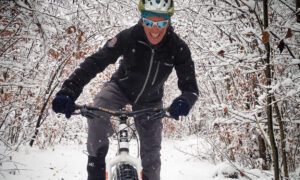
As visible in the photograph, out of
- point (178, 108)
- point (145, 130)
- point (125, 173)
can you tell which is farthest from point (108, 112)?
point (145, 130)

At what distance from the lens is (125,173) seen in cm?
143

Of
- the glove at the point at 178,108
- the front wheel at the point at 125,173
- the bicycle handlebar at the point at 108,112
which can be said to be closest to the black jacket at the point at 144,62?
the glove at the point at 178,108

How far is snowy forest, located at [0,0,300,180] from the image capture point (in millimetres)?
2498

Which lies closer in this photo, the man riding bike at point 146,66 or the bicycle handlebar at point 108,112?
the bicycle handlebar at point 108,112

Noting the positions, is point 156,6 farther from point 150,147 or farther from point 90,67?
point 150,147

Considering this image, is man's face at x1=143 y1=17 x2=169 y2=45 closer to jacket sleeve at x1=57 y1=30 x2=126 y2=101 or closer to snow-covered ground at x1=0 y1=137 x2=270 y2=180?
jacket sleeve at x1=57 y1=30 x2=126 y2=101

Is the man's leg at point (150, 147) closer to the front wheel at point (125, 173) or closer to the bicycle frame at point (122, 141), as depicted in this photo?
the bicycle frame at point (122, 141)

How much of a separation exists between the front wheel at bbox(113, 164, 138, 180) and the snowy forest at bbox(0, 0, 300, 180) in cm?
169

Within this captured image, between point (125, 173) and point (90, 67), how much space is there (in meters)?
1.14

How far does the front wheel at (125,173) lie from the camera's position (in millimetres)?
1418

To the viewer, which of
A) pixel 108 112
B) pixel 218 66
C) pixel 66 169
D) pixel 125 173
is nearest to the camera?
pixel 125 173

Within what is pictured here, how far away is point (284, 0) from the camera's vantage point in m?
2.52

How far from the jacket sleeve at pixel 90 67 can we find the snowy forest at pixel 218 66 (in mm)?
781

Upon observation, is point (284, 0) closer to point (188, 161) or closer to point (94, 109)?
point (94, 109)
